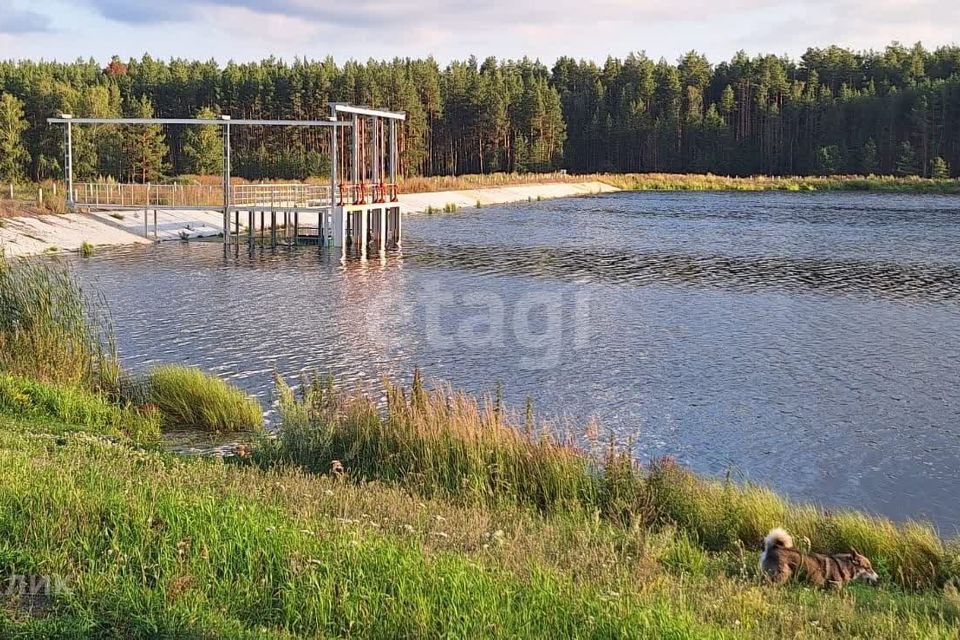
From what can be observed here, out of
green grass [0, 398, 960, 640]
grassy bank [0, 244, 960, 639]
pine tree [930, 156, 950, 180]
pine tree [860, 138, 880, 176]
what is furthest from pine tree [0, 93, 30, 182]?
pine tree [930, 156, 950, 180]

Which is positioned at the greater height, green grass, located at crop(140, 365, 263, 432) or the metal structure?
the metal structure

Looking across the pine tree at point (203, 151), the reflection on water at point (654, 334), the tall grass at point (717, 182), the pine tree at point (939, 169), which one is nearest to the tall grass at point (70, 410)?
the reflection on water at point (654, 334)

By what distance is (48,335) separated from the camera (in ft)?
41.4

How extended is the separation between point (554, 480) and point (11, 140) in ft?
207

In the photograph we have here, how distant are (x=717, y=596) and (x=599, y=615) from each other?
4.01 ft

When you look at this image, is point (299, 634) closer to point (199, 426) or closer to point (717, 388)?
point (199, 426)

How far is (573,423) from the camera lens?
12586mm

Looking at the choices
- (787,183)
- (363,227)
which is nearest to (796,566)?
(363,227)

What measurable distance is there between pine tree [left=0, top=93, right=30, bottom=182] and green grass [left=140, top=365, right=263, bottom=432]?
5524 centimetres

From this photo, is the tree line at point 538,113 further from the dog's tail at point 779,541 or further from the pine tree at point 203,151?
the dog's tail at point 779,541

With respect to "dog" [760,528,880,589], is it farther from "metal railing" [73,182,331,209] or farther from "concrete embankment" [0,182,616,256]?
"metal railing" [73,182,331,209]

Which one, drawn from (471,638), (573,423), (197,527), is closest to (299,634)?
(471,638)

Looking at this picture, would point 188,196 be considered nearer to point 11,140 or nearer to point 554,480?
point 11,140

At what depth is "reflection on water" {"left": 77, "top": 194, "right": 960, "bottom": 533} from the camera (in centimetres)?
1220
